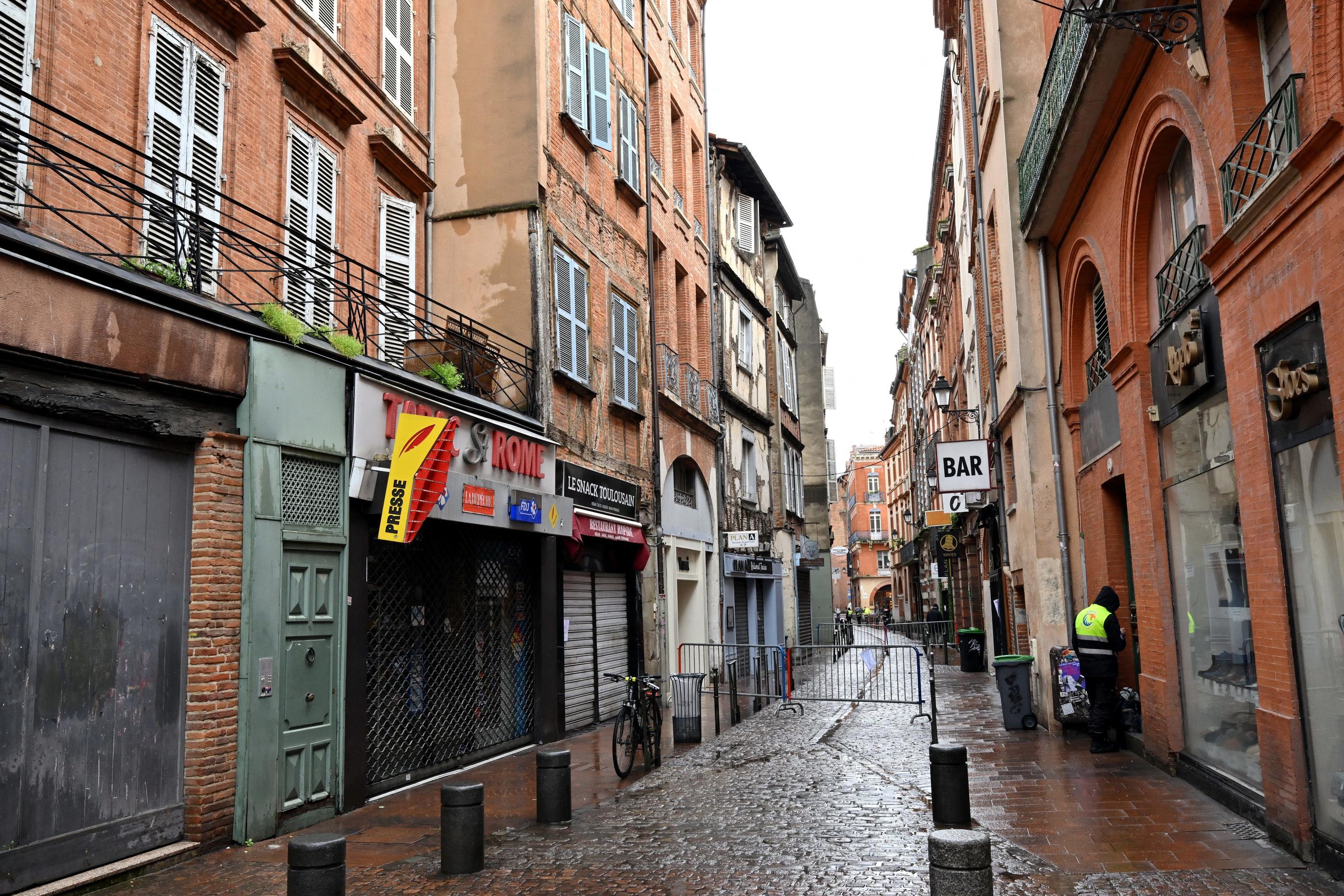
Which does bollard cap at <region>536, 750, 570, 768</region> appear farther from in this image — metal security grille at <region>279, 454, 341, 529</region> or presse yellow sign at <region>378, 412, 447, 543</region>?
metal security grille at <region>279, 454, 341, 529</region>

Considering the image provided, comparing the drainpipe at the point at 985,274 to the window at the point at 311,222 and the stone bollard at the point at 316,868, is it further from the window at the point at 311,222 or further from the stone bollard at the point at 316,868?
the stone bollard at the point at 316,868

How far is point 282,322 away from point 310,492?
1464mm

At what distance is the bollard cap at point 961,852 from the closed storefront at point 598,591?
9.11 meters

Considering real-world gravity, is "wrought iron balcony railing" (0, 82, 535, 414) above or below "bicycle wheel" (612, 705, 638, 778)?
above

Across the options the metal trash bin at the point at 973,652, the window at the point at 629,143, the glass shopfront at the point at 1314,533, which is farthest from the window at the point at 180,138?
the metal trash bin at the point at 973,652

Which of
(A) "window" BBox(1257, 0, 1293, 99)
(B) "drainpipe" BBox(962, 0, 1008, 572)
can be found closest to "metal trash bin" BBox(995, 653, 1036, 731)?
(B) "drainpipe" BBox(962, 0, 1008, 572)

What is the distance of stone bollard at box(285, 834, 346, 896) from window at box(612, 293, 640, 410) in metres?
11.4

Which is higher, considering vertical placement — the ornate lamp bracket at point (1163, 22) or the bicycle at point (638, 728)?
the ornate lamp bracket at point (1163, 22)

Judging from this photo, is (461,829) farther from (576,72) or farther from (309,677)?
(576,72)

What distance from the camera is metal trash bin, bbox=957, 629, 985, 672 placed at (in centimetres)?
2559

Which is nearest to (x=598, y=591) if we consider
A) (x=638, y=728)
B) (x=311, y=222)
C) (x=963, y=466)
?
(x=638, y=728)

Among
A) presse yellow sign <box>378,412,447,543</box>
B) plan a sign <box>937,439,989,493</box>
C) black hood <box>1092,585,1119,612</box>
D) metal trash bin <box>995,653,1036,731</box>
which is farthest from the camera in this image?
plan a sign <box>937,439,989,493</box>

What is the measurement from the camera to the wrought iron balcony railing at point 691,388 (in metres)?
21.1

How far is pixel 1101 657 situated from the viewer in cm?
1139
